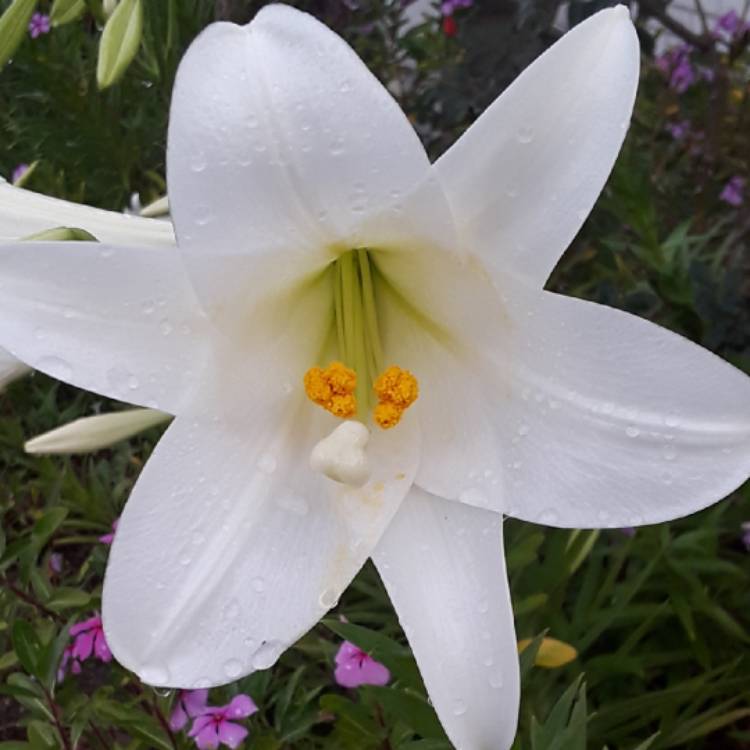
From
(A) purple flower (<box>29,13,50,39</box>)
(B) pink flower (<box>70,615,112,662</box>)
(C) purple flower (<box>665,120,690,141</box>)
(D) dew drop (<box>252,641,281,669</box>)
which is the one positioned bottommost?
(B) pink flower (<box>70,615,112,662</box>)

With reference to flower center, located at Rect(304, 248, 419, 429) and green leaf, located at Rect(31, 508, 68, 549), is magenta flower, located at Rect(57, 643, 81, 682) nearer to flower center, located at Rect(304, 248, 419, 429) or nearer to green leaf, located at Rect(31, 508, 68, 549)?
green leaf, located at Rect(31, 508, 68, 549)

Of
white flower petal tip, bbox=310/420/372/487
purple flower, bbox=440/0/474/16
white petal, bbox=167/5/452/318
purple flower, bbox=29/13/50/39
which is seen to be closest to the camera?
white petal, bbox=167/5/452/318

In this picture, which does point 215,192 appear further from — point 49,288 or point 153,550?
point 153,550

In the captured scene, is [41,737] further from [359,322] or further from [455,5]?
[455,5]

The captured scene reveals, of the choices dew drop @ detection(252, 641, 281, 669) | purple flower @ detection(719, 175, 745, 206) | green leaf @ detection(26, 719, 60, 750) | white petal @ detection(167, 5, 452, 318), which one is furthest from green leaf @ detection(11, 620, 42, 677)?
purple flower @ detection(719, 175, 745, 206)

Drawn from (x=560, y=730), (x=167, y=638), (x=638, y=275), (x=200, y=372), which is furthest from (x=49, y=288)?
(x=638, y=275)
